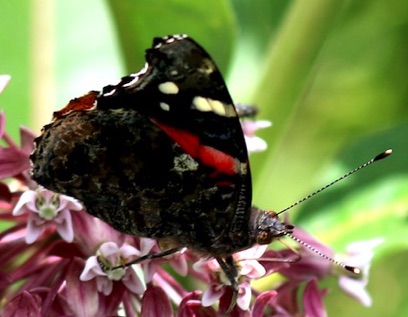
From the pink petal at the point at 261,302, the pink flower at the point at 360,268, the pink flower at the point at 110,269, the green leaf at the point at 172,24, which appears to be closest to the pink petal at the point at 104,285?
the pink flower at the point at 110,269

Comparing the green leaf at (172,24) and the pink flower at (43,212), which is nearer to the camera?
the pink flower at (43,212)

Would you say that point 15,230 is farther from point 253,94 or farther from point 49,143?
point 253,94

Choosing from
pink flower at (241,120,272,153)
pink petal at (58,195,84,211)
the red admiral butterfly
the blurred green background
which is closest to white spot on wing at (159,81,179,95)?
the red admiral butterfly

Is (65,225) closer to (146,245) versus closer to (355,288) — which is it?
(146,245)

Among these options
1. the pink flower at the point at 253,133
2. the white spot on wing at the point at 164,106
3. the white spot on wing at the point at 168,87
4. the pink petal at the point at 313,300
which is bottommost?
the pink petal at the point at 313,300

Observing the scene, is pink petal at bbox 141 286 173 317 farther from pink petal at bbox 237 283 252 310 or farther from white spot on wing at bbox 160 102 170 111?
white spot on wing at bbox 160 102 170 111

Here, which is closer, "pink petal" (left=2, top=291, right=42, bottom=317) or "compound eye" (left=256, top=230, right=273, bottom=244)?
"pink petal" (left=2, top=291, right=42, bottom=317)

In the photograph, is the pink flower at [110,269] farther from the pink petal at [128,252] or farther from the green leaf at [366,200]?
the green leaf at [366,200]
